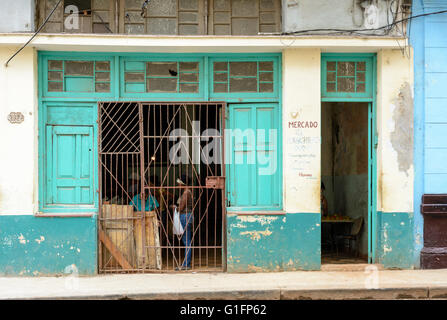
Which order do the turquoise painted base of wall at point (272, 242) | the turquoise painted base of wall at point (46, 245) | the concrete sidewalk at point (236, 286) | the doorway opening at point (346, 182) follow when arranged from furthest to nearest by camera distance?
1. the doorway opening at point (346, 182)
2. the turquoise painted base of wall at point (272, 242)
3. the turquoise painted base of wall at point (46, 245)
4. the concrete sidewalk at point (236, 286)

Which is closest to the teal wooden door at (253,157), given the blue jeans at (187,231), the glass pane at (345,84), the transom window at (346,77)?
the blue jeans at (187,231)

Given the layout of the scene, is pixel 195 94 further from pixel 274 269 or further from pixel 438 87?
pixel 438 87

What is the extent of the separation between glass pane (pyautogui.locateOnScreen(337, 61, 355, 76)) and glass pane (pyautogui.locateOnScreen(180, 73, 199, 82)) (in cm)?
247

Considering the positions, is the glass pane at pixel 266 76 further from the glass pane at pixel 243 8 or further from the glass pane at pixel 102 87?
the glass pane at pixel 102 87

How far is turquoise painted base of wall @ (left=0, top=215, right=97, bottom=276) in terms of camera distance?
29.7 ft

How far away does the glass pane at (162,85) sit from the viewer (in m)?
9.45

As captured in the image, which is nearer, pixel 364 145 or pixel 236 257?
pixel 236 257

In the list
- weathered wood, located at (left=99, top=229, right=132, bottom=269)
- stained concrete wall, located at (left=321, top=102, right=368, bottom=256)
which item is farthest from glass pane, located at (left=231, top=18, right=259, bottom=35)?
weathered wood, located at (left=99, top=229, right=132, bottom=269)

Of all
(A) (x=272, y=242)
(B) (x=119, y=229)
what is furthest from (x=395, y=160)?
(B) (x=119, y=229)

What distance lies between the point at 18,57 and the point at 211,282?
190 inches

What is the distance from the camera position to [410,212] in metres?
9.44

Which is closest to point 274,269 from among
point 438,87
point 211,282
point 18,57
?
point 211,282

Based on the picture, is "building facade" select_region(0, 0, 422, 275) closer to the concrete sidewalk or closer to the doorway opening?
the concrete sidewalk

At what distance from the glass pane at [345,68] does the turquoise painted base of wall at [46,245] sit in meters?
4.90
